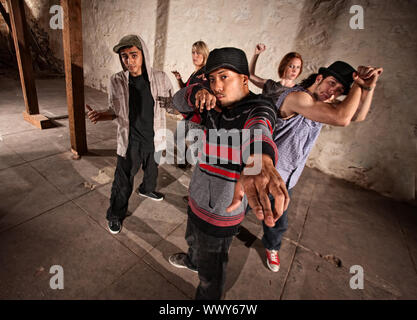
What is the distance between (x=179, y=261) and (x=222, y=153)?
1.48 meters

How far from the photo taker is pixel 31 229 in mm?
2205

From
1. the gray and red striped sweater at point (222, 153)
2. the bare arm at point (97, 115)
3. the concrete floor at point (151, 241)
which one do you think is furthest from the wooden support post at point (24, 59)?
the gray and red striped sweater at point (222, 153)

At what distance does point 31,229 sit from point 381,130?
5895mm

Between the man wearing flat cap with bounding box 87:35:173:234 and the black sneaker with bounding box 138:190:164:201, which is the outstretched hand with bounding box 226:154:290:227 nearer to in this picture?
the man wearing flat cap with bounding box 87:35:173:234

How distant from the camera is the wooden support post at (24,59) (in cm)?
407

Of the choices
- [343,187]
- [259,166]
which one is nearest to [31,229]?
[259,166]

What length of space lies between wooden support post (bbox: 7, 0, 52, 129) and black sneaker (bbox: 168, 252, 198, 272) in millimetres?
A: 4481

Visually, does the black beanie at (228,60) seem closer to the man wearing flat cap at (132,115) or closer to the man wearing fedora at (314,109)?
the man wearing fedora at (314,109)

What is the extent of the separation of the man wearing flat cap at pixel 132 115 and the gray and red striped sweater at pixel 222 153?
911 mm

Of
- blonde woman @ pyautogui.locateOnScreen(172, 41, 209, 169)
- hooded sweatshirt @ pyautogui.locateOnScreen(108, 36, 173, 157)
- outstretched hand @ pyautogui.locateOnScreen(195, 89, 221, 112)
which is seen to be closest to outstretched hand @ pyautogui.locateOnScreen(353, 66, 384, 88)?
outstretched hand @ pyautogui.locateOnScreen(195, 89, 221, 112)

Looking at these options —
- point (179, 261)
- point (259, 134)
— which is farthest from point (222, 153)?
point (179, 261)

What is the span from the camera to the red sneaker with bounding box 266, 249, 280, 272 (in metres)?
2.21

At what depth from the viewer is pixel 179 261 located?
6.80ft
